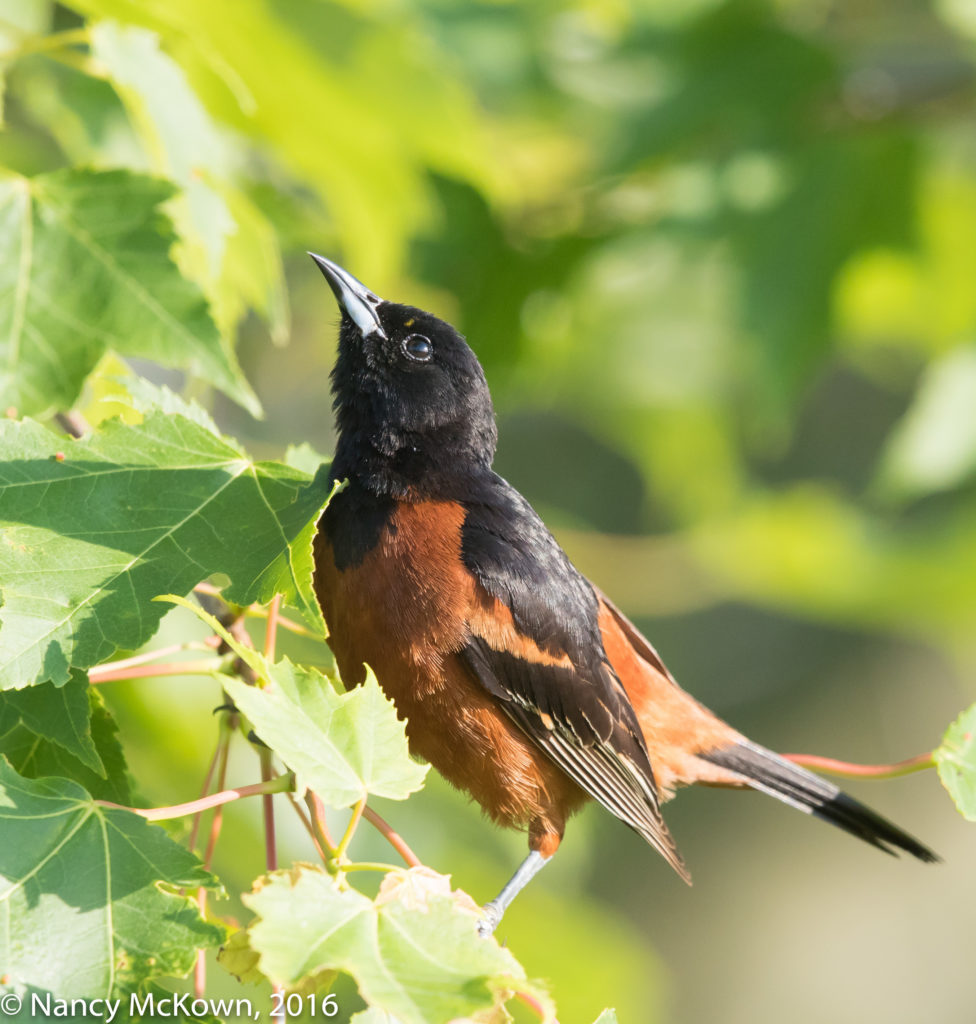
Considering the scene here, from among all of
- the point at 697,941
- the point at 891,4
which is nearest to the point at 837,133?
the point at 891,4

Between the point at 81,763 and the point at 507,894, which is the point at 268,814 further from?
the point at 507,894

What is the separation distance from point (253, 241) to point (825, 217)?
264 centimetres

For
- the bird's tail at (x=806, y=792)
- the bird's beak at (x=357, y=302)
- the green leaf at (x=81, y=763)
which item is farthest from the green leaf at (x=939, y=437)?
the green leaf at (x=81, y=763)

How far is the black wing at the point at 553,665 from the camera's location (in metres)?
2.73

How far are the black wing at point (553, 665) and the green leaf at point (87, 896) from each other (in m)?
0.97

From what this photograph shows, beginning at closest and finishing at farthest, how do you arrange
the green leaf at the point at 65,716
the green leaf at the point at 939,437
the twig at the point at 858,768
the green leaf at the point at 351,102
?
the green leaf at the point at 65,716 → the twig at the point at 858,768 → the green leaf at the point at 351,102 → the green leaf at the point at 939,437

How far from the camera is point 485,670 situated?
2660 millimetres

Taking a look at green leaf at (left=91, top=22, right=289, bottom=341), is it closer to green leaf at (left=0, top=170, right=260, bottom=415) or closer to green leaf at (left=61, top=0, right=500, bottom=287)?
green leaf at (left=0, top=170, right=260, bottom=415)

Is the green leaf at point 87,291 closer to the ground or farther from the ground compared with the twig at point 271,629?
farther from the ground

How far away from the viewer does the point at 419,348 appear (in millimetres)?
3023

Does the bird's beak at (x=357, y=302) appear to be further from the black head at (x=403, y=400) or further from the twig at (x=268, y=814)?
the twig at (x=268, y=814)

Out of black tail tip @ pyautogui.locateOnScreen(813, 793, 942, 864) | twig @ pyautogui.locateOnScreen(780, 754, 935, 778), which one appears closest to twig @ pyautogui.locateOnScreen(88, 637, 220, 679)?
twig @ pyautogui.locateOnScreen(780, 754, 935, 778)

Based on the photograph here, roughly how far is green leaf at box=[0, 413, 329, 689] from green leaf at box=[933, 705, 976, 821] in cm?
133

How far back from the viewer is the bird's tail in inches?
137
